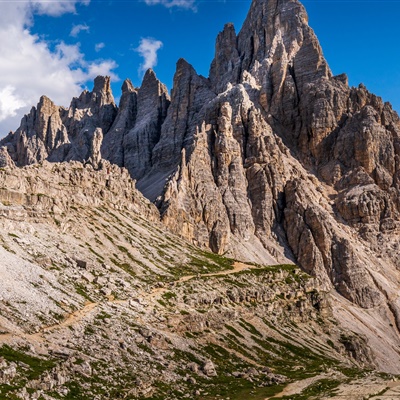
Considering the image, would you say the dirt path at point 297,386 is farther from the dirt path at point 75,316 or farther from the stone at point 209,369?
the dirt path at point 75,316

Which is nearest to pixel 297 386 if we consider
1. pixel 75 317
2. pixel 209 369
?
pixel 209 369

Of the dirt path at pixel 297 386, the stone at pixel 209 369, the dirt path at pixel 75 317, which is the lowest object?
the dirt path at pixel 297 386

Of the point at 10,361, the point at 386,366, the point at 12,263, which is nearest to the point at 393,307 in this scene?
the point at 386,366

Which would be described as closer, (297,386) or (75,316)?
(75,316)

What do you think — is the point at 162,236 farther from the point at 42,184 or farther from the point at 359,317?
the point at 359,317

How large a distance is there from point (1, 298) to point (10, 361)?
19.6 metres

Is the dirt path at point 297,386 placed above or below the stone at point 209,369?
below

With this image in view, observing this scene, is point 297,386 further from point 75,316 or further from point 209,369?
point 75,316

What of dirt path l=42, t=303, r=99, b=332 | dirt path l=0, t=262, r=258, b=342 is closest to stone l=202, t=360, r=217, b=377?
dirt path l=0, t=262, r=258, b=342

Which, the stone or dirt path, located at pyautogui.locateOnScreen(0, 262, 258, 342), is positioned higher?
dirt path, located at pyautogui.locateOnScreen(0, 262, 258, 342)

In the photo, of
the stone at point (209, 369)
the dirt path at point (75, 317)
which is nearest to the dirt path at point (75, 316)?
the dirt path at point (75, 317)

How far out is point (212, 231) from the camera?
194875 mm

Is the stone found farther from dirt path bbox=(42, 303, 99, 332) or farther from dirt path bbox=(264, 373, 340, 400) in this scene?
dirt path bbox=(42, 303, 99, 332)

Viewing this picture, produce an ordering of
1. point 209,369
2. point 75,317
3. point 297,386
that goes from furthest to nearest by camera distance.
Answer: point 297,386, point 209,369, point 75,317
